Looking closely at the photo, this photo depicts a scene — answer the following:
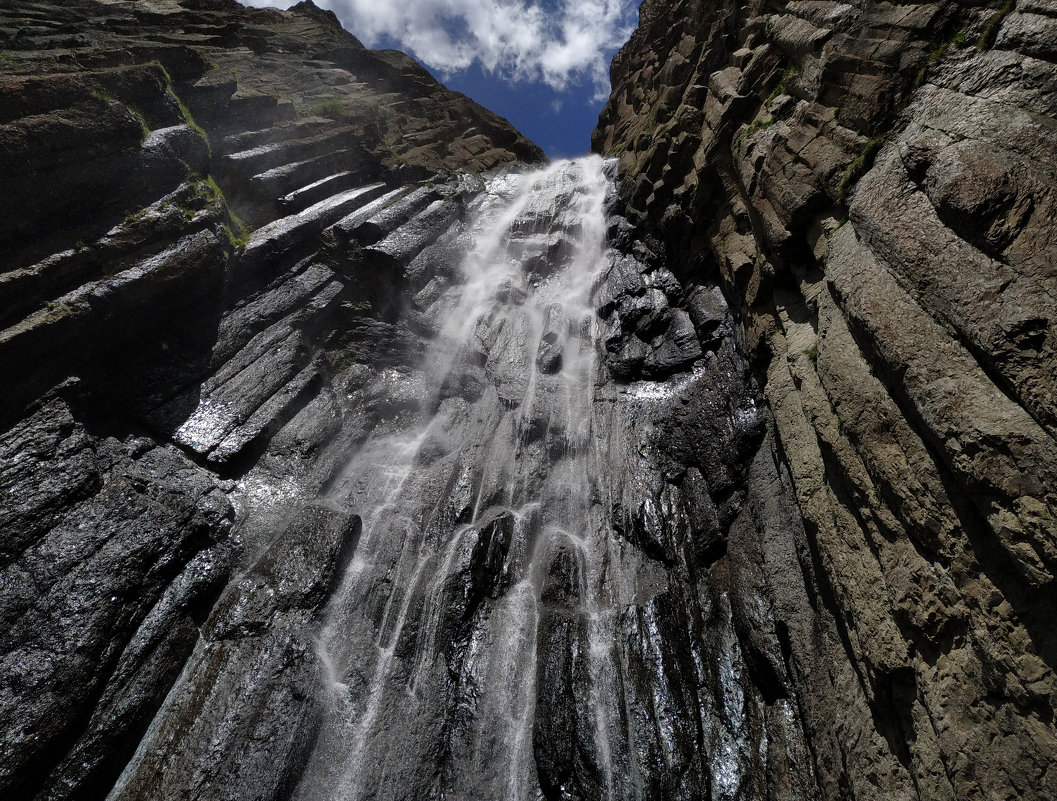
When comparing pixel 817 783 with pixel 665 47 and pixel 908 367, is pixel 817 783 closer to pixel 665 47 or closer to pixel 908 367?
pixel 908 367

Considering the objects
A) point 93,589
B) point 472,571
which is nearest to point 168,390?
point 93,589

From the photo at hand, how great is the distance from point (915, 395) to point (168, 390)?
53.7 feet

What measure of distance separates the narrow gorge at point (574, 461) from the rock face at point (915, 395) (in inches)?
2.0

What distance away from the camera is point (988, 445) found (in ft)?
15.2

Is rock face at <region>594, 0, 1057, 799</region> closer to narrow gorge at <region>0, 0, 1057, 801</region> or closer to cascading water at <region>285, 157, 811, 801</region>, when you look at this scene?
narrow gorge at <region>0, 0, 1057, 801</region>

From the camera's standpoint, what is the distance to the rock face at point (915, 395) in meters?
4.50

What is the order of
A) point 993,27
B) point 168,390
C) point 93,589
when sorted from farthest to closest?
point 168,390, point 93,589, point 993,27

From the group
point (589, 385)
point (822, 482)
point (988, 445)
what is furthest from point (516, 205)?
point (988, 445)

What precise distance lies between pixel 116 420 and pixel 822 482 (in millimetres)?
16257

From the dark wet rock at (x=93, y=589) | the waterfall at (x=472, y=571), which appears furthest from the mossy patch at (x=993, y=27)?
the dark wet rock at (x=93, y=589)

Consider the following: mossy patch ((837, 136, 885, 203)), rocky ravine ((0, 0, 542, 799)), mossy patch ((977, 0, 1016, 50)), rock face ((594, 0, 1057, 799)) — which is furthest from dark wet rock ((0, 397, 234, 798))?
mossy patch ((977, 0, 1016, 50))

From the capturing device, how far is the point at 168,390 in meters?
13.0

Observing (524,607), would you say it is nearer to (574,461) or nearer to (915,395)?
(574,461)

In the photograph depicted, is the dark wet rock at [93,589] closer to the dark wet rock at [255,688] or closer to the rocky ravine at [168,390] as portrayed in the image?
the rocky ravine at [168,390]
